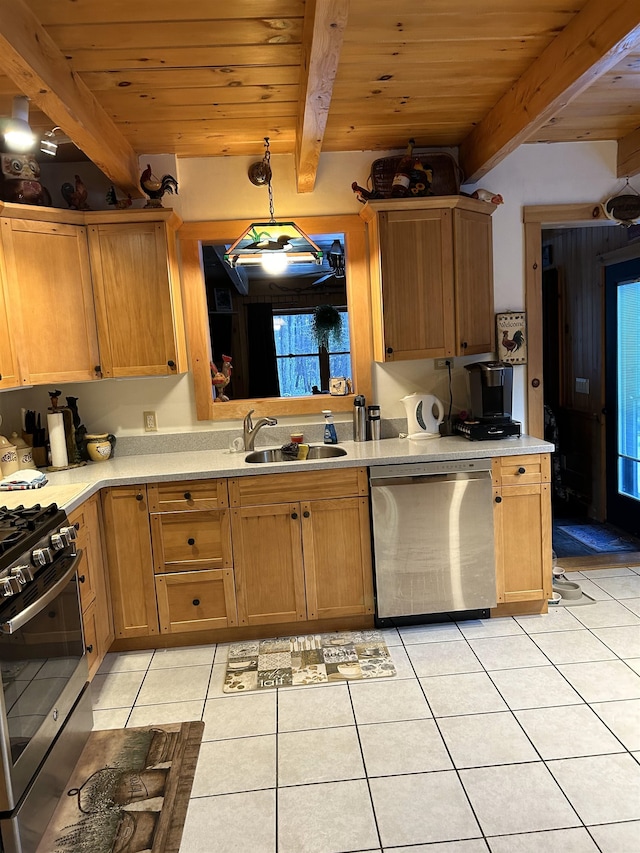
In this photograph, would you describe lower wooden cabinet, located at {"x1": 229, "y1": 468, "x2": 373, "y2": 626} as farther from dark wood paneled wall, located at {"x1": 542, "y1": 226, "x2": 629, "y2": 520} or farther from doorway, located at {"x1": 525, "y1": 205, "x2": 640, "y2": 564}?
dark wood paneled wall, located at {"x1": 542, "y1": 226, "x2": 629, "y2": 520}

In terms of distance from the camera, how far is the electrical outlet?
3465 millimetres

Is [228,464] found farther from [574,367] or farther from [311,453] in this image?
[574,367]

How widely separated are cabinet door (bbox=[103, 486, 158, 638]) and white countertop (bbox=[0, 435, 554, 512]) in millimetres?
105

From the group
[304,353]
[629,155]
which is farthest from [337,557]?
[629,155]

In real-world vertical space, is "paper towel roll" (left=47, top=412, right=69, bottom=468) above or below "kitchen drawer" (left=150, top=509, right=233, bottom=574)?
above

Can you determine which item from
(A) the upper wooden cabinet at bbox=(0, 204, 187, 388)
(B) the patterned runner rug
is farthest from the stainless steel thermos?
(B) the patterned runner rug

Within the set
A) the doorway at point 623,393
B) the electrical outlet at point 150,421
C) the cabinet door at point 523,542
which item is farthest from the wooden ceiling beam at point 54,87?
the doorway at point 623,393

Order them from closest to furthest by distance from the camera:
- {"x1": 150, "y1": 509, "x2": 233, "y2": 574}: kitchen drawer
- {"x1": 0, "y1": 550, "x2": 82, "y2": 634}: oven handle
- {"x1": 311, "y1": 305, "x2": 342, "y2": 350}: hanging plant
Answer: {"x1": 0, "y1": 550, "x2": 82, "y2": 634}: oven handle < {"x1": 150, "y1": 509, "x2": 233, "y2": 574}: kitchen drawer < {"x1": 311, "y1": 305, "x2": 342, "y2": 350}: hanging plant

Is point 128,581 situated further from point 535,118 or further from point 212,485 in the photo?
point 535,118

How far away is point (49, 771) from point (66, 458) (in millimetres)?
1638

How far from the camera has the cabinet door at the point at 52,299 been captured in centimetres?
289

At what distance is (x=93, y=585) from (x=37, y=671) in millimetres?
814

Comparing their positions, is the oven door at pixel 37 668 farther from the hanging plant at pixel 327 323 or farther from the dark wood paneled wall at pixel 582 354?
the dark wood paneled wall at pixel 582 354

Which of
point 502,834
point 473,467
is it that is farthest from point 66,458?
point 502,834
